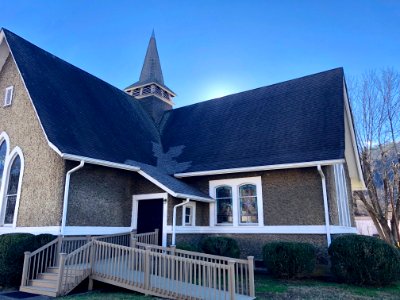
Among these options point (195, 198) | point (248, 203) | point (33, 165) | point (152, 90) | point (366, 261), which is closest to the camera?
point (366, 261)

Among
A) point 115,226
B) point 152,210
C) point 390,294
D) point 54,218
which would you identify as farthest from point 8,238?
point 390,294

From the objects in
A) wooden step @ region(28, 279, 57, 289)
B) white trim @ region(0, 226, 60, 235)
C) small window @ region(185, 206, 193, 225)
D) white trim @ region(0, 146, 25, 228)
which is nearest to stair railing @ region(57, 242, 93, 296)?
wooden step @ region(28, 279, 57, 289)

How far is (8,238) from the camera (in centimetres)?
923

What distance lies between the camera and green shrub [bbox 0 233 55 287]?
8.88m

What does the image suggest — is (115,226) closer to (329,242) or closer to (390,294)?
(329,242)

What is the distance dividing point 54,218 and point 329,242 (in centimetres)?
920

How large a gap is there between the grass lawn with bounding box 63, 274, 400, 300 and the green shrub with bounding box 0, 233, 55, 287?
2.23 m

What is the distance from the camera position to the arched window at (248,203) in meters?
12.6

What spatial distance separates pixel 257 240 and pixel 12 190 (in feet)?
31.2

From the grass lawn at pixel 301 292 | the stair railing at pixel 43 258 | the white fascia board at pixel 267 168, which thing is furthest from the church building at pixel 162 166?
the grass lawn at pixel 301 292

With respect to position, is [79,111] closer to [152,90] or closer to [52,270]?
[52,270]

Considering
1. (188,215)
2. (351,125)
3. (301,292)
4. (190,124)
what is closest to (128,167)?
(188,215)

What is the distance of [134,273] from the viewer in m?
8.34

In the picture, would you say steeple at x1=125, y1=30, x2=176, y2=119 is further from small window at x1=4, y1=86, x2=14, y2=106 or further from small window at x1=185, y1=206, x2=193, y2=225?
small window at x1=185, y1=206, x2=193, y2=225
